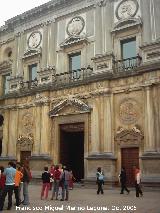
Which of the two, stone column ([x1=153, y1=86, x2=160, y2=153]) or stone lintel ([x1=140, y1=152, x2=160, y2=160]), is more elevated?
stone column ([x1=153, y1=86, x2=160, y2=153])

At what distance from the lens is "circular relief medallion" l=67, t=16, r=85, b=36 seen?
24747 mm

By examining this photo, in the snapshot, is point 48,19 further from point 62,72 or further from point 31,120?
point 31,120

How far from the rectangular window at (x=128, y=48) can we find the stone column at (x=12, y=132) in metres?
10.2

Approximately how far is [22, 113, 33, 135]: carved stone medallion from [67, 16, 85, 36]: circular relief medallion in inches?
288

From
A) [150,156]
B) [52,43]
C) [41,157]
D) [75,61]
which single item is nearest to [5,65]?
[52,43]

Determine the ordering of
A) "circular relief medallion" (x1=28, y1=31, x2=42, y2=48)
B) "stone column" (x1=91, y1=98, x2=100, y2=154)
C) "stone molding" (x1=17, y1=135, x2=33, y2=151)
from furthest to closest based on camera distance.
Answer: "circular relief medallion" (x1=28, y1=31, x2=42, y2=48), "stone molding" (x1=17, y1=135, x2=33, y2=151), "stone column" (x1=91, y1=98, x2=100, y2=154)

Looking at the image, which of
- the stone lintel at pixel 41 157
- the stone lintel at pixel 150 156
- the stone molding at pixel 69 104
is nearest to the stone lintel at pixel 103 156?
the stone lintel at pixel 150 156

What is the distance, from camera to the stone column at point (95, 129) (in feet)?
69.5

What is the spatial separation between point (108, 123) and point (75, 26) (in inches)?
343

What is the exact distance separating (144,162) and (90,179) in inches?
154

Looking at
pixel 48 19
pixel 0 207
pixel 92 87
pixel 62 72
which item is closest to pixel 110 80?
pixel 92 87

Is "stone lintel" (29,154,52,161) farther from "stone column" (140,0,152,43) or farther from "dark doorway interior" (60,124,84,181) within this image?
"stone column" (140,0,152,43)

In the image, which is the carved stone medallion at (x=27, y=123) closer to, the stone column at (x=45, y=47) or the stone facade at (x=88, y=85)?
the stone facade at (x=88, y=85)

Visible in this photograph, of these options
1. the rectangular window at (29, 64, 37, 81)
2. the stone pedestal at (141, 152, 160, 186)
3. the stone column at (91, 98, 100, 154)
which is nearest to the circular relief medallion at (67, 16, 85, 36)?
the rectangular window at (29, 64, 37, 81)
